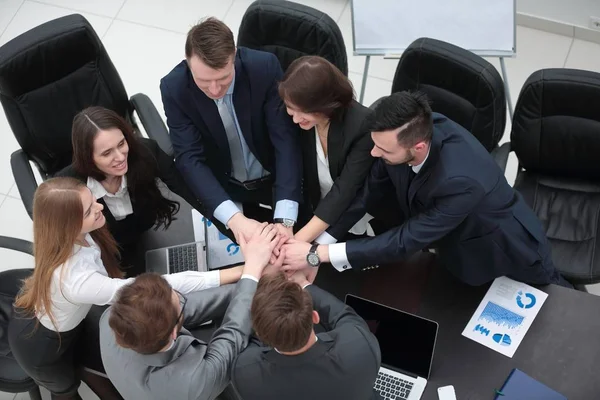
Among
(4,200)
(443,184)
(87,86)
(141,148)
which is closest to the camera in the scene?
(443,184)

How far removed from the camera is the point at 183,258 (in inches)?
109

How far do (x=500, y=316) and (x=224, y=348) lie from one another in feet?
3.34

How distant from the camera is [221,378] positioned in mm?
2238

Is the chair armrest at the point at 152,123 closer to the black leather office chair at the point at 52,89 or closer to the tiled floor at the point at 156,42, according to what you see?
the black leather office chair at the point at 52,89

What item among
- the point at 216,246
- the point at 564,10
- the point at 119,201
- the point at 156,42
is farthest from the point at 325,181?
the point at 564,10

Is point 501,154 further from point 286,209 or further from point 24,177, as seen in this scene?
point 24,177

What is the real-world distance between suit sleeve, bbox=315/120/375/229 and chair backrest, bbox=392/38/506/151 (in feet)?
1.81

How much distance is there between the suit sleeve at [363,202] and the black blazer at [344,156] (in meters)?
0.02

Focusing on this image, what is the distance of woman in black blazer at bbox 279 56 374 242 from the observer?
2514 millimetres

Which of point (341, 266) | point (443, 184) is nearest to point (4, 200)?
point (341, 266)

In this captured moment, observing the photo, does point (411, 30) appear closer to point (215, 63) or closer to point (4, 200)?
point (215, 63)

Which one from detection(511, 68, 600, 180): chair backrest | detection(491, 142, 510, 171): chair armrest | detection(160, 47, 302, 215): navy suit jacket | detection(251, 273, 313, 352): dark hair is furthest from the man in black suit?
detection(511, 68, 600, 180): chair backrest

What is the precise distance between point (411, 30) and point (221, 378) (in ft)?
7.17

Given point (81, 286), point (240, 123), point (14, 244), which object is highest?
point (240, 123)
